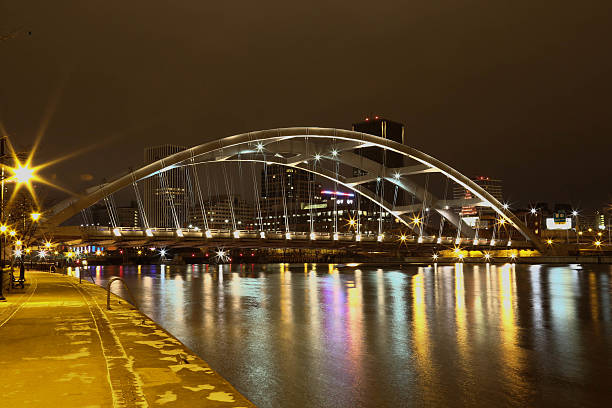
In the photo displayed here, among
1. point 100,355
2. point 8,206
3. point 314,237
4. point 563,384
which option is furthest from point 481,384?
point 314,237

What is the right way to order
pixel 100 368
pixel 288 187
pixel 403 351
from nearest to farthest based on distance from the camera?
pixel 100 368 < pixel 403 351 < pixel 288 187

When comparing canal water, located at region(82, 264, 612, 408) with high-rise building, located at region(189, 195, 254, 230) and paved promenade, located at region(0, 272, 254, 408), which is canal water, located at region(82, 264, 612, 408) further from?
high-rise building, located at region(189, 195, 254, 230)

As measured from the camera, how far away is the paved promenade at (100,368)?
7.24 m

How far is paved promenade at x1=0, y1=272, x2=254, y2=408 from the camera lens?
7.24 meters

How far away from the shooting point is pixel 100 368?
8.87 meters

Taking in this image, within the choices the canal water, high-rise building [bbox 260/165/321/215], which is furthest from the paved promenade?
high-rise building [bbox 260/165/321/215]

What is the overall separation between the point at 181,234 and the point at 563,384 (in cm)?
5571

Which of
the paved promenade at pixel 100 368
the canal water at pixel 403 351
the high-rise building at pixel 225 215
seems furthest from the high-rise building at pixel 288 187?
the paved promenade at pixel 100 368

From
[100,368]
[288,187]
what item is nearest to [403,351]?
[100,368]

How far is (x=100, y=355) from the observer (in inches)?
391

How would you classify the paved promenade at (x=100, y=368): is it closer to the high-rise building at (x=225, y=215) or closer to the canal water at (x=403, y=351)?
the canal water at (x=403, y=351)

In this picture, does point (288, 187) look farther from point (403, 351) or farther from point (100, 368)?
point (100, 368)

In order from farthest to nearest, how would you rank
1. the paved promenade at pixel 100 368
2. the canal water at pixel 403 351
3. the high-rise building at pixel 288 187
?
1. the high-rise building at pixel 288 187
2. the canal water at pixel 403 351
3. the paved promenade at pixel 100 368

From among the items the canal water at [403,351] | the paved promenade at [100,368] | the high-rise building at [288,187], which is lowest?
the canal water at [403,351]
